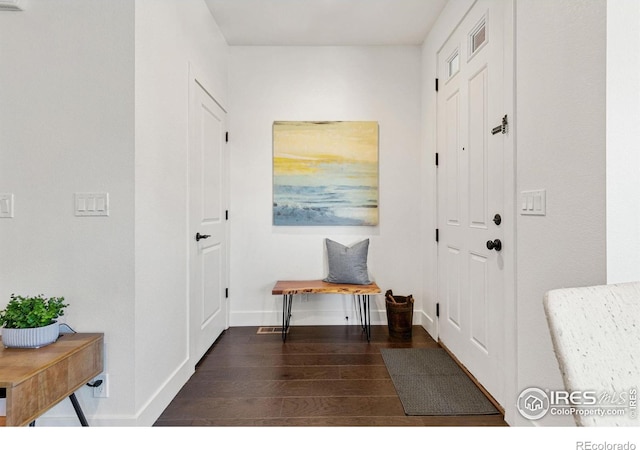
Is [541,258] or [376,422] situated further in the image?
[376,422]

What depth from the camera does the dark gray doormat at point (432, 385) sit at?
6.15ft

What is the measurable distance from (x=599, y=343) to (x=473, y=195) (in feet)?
5.52

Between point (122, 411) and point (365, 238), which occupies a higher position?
point (365, 238)

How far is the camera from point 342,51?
129 inches

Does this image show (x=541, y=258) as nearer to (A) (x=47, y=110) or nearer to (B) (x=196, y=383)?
(B) (x=196, y=383)

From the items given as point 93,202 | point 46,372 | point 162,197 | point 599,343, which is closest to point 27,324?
point 46,372

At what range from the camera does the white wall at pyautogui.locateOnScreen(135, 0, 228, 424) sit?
1665 millimetres

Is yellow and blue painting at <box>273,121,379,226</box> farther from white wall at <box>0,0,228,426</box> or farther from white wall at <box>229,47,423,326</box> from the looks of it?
white wall at <box>0,0,228,426</box>

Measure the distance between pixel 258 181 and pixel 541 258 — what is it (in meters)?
2.43

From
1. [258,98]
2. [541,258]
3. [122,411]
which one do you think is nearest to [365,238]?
Result: [258,98]

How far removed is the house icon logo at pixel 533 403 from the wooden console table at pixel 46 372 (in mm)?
1958

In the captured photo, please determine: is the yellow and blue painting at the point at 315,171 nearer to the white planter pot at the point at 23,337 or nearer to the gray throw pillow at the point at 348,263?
the gray throw pillow at the point at 348,263

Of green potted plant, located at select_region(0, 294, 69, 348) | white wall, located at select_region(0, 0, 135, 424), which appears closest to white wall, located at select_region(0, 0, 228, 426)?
white wall, located at select_region(0, 0, 135, 424)
